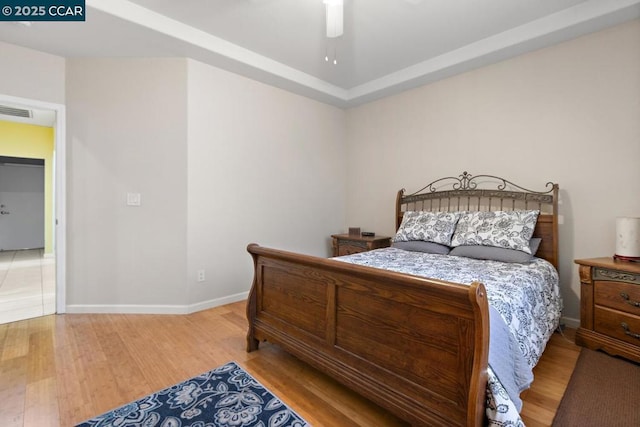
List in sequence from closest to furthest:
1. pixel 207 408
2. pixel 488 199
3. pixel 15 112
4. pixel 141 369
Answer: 1. pixel 207 408
2. pixel 141 369
3. pixel 488 199
4. pixel 15 112

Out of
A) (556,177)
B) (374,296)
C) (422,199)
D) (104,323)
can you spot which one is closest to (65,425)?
(104,323)

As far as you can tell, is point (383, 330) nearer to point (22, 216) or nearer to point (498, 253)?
point (498, 253)

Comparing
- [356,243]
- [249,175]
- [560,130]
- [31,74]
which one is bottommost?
[356,243]

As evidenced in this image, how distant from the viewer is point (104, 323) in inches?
111

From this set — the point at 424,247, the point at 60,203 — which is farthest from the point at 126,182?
the point at 424,247

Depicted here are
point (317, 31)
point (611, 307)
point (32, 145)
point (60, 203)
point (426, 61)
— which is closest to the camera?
point (611, 307)

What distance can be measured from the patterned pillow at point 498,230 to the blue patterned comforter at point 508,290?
203mm

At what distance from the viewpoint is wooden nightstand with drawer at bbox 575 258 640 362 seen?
2062mm

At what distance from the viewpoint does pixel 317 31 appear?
2.83 metres

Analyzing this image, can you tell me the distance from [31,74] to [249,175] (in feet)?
7.24

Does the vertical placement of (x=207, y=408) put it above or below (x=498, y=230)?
below

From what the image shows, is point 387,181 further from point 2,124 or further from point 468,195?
point 2,124

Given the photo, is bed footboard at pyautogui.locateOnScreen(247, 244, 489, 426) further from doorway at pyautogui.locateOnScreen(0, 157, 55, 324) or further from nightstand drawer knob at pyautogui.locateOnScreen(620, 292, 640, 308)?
doorway at pyautogui.locateOnScreen(0, 157, 55, 324)

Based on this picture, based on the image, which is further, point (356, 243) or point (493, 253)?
point (356, 243)
